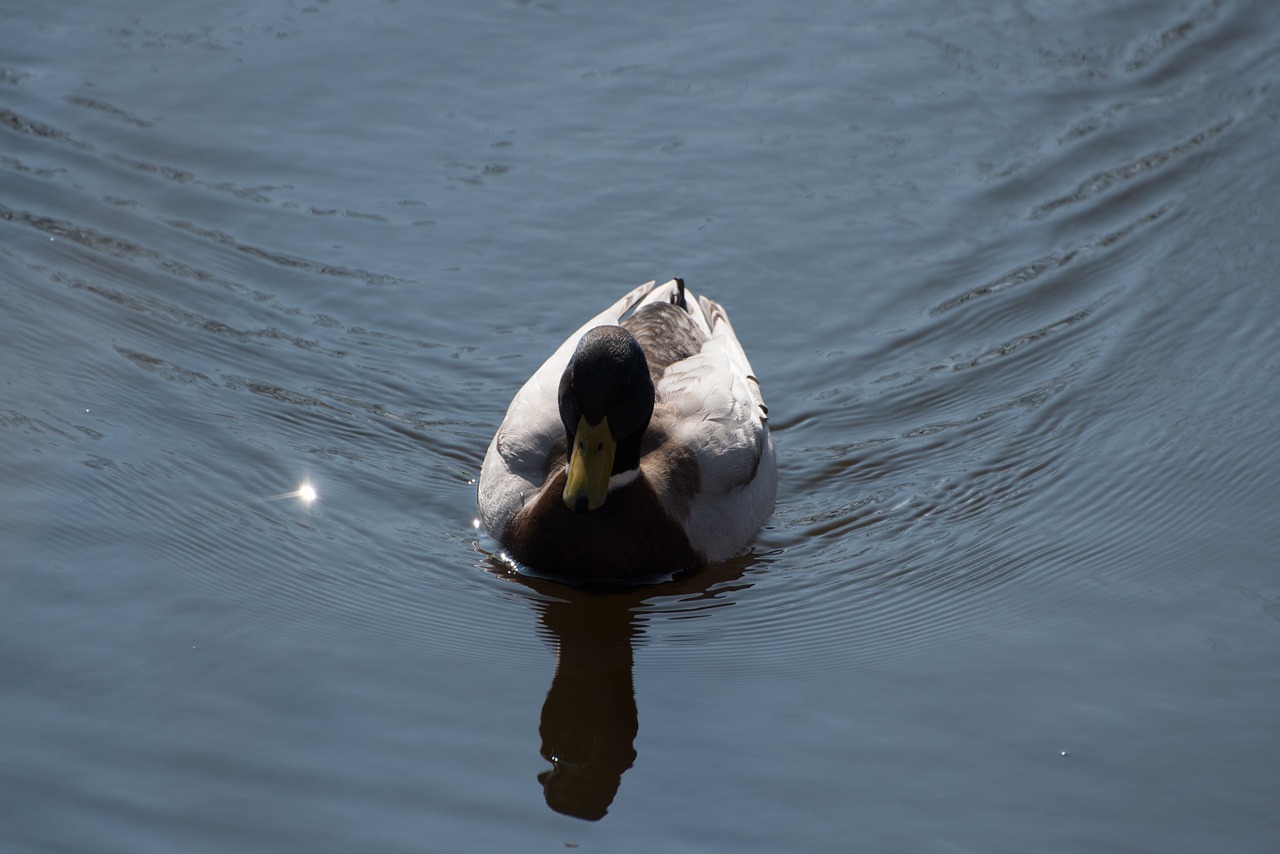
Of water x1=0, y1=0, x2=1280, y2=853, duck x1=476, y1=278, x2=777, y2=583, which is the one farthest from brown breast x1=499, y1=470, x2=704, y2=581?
water x1=0, y1=0, x2=1280, y2=853

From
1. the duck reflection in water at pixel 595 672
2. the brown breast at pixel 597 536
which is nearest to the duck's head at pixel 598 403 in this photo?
the brown breast at pixel 597 536

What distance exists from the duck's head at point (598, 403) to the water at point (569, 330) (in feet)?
1.67

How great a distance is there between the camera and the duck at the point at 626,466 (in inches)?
269

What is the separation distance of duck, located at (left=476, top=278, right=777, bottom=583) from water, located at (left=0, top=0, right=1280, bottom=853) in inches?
6.9

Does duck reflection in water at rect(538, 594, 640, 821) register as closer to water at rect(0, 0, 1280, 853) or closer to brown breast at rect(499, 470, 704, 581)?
water at rect(0, 0, 1280, 853)

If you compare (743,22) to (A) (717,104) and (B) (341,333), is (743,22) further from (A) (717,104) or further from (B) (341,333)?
(B) (341,333)

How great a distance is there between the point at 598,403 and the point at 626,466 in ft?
1.63

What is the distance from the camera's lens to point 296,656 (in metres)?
6.21

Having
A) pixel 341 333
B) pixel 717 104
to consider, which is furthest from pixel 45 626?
pixel 717 104

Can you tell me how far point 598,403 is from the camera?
677 cm

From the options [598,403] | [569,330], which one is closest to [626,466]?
[598,403]

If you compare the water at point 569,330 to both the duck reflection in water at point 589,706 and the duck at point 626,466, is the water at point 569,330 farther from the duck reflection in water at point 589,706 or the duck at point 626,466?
the duck at point 626,466

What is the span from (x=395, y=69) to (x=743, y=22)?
8.55 feet

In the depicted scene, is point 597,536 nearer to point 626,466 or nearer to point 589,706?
point 626,466
